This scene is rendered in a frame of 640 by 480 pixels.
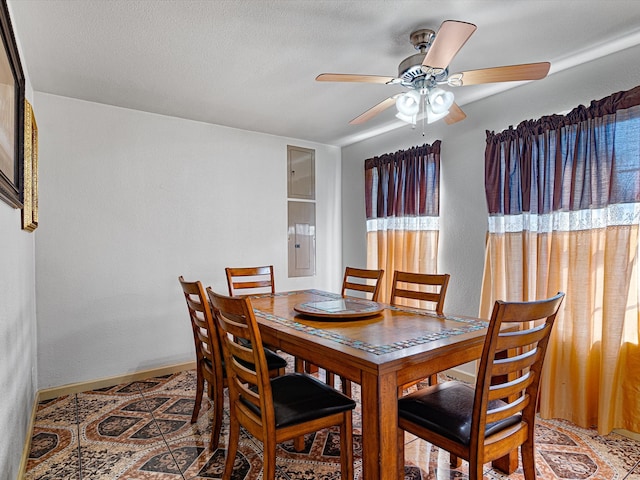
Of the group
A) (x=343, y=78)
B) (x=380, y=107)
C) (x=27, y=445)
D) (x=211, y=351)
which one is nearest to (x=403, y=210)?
(x=380, y=107)

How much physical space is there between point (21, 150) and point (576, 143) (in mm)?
3248

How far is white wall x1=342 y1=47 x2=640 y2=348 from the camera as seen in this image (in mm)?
2461

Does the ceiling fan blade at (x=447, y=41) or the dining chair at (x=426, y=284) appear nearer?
the ceiling fan blade at (x=447, y=41)

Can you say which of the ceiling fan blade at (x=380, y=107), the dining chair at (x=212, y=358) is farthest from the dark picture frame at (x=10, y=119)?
the ceiling fan blade at (x=380, y=107)

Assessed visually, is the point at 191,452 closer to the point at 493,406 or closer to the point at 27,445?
the point at 27,445

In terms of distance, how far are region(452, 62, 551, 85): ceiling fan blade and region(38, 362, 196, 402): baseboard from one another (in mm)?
3288

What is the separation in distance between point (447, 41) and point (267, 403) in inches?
66.3

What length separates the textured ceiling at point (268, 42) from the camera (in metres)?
1.90

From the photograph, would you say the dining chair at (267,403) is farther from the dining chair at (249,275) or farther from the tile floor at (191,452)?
the dining chair at (249,275)

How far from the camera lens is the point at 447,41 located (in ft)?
5.15

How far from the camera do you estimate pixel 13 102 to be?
Result: 1.74m

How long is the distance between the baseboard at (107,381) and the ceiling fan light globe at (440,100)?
307cm

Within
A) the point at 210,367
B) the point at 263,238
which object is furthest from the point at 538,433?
the point at 263,238

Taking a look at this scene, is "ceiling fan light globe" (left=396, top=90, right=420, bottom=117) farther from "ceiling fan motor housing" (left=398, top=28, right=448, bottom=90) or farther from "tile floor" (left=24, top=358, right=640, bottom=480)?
"tile floor" (left=24, top=358, right=640, bottom=480)
